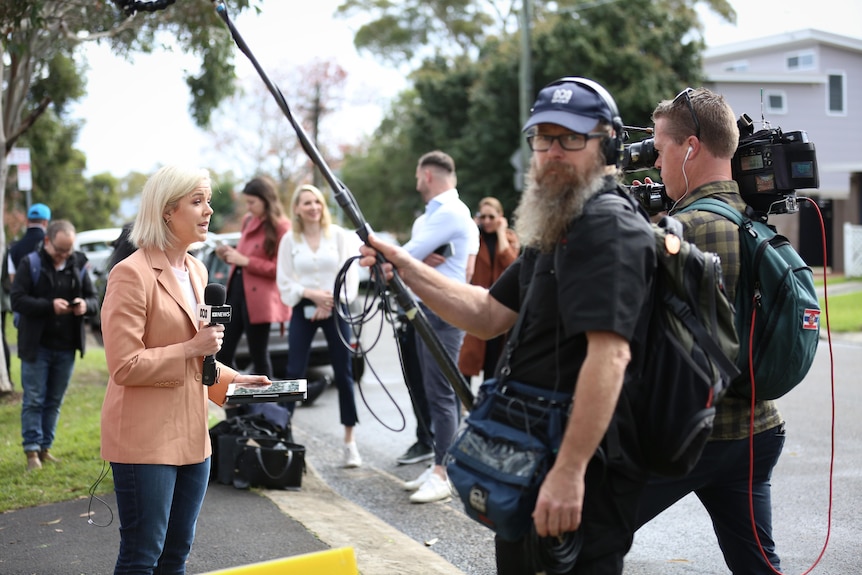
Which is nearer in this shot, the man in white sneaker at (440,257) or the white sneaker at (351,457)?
the man in white sneaker at (440,257)

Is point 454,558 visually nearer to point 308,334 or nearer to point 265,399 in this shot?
point 265,399

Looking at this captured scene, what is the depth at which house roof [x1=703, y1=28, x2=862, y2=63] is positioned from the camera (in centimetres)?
3097

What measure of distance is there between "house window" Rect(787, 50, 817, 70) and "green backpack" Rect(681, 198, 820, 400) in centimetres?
3316

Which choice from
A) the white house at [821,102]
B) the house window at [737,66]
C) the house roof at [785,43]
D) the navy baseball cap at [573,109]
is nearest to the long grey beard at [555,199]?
the navy baseball cap at [573,109]

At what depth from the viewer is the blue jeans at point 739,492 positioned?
10.2ft

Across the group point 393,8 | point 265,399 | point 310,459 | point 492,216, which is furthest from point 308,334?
point 393,8

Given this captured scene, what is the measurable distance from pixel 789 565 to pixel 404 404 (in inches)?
211

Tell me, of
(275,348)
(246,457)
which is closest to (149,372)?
(246,457)

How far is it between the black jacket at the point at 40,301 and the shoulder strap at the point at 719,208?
17.2 feet

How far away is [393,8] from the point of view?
149 feet

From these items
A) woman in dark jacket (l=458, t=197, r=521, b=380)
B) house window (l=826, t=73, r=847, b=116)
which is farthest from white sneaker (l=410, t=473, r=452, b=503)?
house window (l=826, t=73, r=847, b=116)

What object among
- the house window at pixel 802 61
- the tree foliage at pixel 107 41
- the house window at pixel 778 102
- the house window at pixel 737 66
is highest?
the house window at pixel 737 66

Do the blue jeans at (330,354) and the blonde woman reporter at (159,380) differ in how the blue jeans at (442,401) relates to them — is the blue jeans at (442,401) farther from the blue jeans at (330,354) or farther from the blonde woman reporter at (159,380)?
the blonde woman reporter at (159,380)

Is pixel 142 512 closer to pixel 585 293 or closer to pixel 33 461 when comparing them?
pixel 585 293
